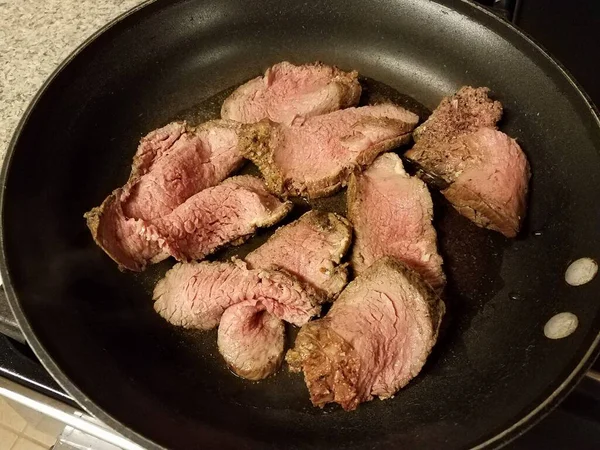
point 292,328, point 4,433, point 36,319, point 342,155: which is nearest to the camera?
point 36,319

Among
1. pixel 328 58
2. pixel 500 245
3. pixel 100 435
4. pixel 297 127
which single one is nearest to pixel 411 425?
pixel 500 245

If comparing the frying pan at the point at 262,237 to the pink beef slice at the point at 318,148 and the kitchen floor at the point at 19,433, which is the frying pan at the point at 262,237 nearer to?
the pink beef slice at the point at 318,148

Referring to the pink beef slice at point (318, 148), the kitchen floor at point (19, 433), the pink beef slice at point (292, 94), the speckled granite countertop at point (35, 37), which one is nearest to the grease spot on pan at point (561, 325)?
the pink beef slice at point (318, 148)

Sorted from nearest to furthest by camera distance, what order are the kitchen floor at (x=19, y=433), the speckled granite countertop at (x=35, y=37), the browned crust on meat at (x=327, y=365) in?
the browned crust on meat at (x=327, y=365) → the kitchen floor at (x=19, y=433) → the speckled granite countertop at (x=35, y=37)

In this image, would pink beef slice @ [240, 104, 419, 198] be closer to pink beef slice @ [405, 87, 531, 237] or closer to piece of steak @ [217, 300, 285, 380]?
pink beef slice @ [405, 87, 531, 237]

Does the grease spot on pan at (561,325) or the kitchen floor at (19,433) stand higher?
the grease spot on pan at (561,325)

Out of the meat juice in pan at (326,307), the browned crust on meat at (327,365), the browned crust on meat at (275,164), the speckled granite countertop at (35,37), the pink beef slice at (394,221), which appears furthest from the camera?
the speckled granite countertop at (35,37)

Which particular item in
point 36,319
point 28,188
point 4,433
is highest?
point 28,188

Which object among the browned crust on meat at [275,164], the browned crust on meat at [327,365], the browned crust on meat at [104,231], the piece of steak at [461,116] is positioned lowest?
the browned crust on meat at [104,231]

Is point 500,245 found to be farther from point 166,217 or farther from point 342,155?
point 166,217
